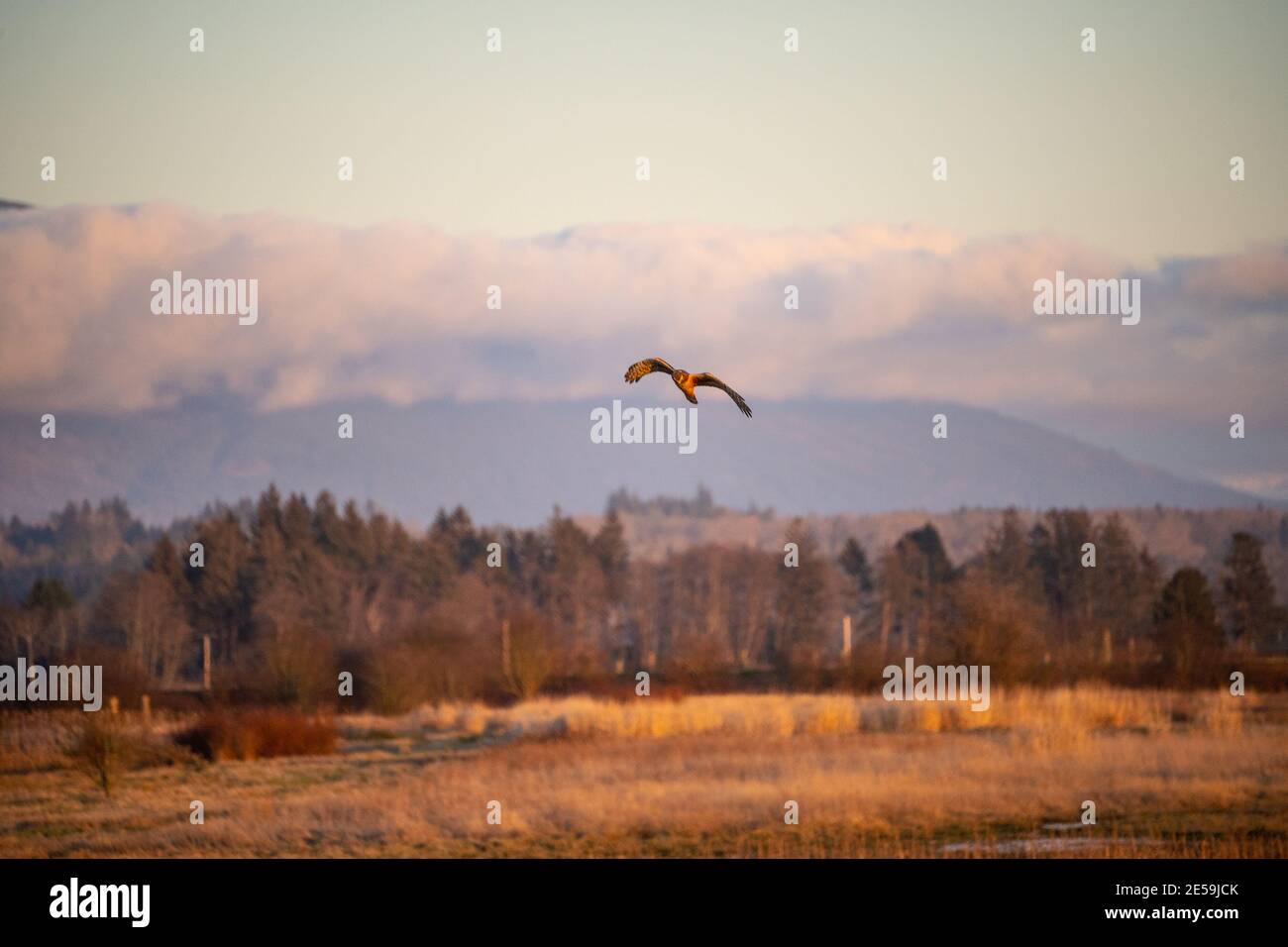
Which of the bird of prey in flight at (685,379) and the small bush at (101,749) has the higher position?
the bird of prey in flight at (685,379)

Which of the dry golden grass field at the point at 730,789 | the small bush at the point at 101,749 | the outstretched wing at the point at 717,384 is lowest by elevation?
the dry golden grass field at the point at 730,789

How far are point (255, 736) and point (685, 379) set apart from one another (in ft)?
98.6

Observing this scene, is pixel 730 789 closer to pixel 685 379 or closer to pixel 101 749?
pixel 101 749

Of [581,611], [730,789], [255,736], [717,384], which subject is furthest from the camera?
[581,611]

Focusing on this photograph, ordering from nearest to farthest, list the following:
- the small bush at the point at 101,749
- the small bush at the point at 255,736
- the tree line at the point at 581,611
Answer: the small bush at the point at 101,749, the small bush at the point at 255,736, the tree line at the point at 581,611

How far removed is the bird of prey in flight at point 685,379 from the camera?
1448 cm

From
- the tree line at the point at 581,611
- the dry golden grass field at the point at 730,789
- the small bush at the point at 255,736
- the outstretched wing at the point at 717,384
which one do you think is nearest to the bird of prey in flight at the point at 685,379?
the outstretched wing at the point at 717,384

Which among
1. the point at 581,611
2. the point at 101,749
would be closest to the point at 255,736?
the point at 101,749

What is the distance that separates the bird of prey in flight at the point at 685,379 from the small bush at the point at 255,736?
2871 cm

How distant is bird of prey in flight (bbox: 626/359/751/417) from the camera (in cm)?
1448

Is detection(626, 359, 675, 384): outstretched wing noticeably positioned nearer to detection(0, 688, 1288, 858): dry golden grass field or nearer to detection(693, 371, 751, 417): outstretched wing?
detection(693, 371, 751, 417): outstretched wing

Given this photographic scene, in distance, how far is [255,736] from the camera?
41.9 metres

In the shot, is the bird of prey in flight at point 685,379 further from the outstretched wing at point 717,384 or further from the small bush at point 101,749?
the small bush at point 101,749
